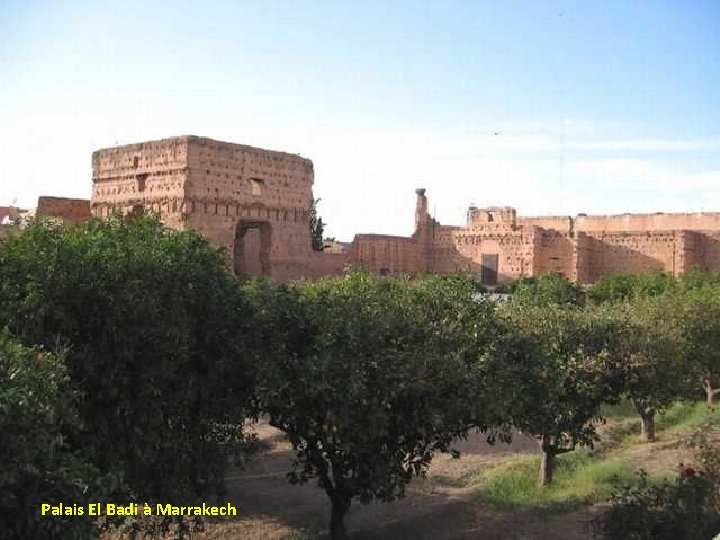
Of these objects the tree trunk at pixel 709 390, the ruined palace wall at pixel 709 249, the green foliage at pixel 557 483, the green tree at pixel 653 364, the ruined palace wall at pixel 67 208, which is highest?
the ruined palace wall at pixel 67 208

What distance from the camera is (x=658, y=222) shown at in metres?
33.1

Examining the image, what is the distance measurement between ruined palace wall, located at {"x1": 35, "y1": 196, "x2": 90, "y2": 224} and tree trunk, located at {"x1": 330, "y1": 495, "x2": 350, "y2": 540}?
53.6ft

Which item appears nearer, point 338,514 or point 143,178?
point 338,514

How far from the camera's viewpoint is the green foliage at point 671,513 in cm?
847

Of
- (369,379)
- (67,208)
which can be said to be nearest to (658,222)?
(67,208)

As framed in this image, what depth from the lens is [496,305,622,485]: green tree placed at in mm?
9703

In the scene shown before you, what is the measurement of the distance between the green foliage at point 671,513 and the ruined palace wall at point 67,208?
1935 cm

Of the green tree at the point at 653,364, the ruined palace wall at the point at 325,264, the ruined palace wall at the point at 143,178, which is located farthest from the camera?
the ruined palace wall at the point at 325,264

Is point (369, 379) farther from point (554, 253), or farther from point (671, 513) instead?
point (554, 253)

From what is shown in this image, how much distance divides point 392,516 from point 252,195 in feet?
39.9

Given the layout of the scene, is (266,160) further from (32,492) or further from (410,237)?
(32,492)

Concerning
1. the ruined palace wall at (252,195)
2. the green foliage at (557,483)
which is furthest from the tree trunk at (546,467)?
the ruined palace wall at (252,195)

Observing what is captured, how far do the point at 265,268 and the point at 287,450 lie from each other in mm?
8246

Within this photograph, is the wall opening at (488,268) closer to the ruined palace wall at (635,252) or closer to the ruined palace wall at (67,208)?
the ruined palace wall at (635,252)
